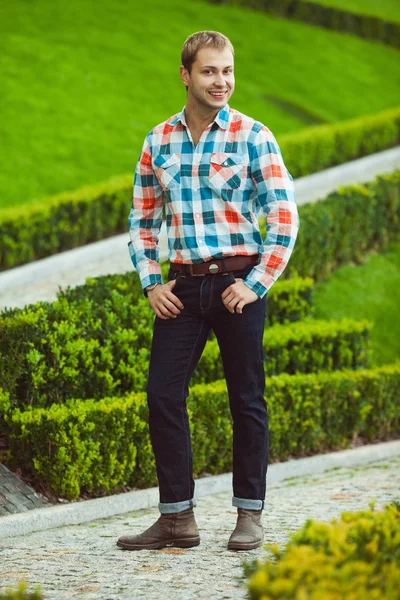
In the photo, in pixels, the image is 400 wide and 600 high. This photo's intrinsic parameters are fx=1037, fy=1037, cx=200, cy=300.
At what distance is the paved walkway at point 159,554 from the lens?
4168mm

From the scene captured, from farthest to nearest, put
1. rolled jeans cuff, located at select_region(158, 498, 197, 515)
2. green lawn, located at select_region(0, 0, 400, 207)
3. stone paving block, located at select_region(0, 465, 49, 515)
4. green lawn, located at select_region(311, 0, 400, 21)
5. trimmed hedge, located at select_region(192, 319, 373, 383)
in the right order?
1. green lawn, located at select_region(311, 0, 400, 21)
2. green lawn, located at select_region(0, 0, 400, 207)
3. trimmed hedge, located at select_region(192, 319, 373, 383)
4. stone paving block, located at select_region(0, 465, 49, 515)
5. rolled jeans cuff, located at select_region(158, 498, 197, 515)

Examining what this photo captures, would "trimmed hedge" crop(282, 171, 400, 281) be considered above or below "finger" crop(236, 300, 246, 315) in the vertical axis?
above

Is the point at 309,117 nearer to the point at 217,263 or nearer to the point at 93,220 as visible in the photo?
the point at 93,220

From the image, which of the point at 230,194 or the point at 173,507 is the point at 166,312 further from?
the point at 173,507

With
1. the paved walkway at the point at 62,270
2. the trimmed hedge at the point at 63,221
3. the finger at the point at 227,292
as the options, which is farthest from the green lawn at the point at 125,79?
the finger at the point at 227,292

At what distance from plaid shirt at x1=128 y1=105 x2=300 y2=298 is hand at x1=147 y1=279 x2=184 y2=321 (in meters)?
0.14

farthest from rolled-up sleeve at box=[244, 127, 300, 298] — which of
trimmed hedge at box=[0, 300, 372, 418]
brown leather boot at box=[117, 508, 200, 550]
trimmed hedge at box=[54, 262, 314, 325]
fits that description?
trimmed hedge at box=[54, 262, 314, 325]

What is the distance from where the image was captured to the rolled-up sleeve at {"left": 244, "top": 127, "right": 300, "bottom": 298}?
186 inches

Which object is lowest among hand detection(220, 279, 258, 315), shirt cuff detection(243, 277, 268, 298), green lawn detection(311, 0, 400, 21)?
hand detection(220, 279, 258, 315)

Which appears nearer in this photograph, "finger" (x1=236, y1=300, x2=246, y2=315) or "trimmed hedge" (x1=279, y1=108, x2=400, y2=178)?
"finger" (x1=236, y1=300, x2=246, y2=315)

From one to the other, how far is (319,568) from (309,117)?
19.0m

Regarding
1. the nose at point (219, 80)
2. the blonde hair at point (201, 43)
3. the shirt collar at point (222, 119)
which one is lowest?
the shirt collar at point (222, 119)

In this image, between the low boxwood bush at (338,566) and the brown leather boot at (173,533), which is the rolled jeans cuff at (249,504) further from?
the low boxwood bush at (338,566)

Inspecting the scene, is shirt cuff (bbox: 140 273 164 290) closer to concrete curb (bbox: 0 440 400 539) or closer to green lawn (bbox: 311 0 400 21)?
concrete curb (bbox: 0 440 400 539)
